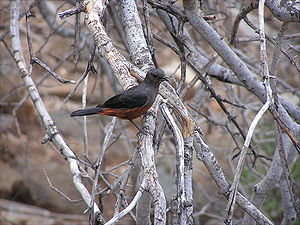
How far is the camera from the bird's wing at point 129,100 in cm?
338

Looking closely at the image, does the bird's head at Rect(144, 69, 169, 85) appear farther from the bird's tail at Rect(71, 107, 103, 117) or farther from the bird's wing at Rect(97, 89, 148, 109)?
the bird's tail at Rect(71, 107, 103, 117)

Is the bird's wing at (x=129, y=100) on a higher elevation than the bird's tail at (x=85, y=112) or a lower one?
higher

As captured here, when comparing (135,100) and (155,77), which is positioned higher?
(155,77)

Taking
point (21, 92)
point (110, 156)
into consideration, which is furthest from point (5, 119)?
point (110, 156)

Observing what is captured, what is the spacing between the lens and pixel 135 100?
3.44 metres

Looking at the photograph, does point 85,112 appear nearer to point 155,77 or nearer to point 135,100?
point 135,100

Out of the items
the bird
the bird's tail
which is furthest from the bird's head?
the bird's tail

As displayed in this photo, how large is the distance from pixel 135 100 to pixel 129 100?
0.05m

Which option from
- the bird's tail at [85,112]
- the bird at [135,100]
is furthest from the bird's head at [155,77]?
the bird's tail at [85,112]

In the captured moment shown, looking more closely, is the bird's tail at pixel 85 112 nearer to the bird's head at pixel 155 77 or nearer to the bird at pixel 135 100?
the bird at pixel 135 100

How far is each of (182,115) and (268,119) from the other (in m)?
4.74

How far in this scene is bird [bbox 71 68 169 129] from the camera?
11.0ft

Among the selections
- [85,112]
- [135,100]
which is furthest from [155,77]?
[85,112]

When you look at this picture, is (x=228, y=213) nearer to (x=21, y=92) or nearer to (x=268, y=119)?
(x=268, y=119)
